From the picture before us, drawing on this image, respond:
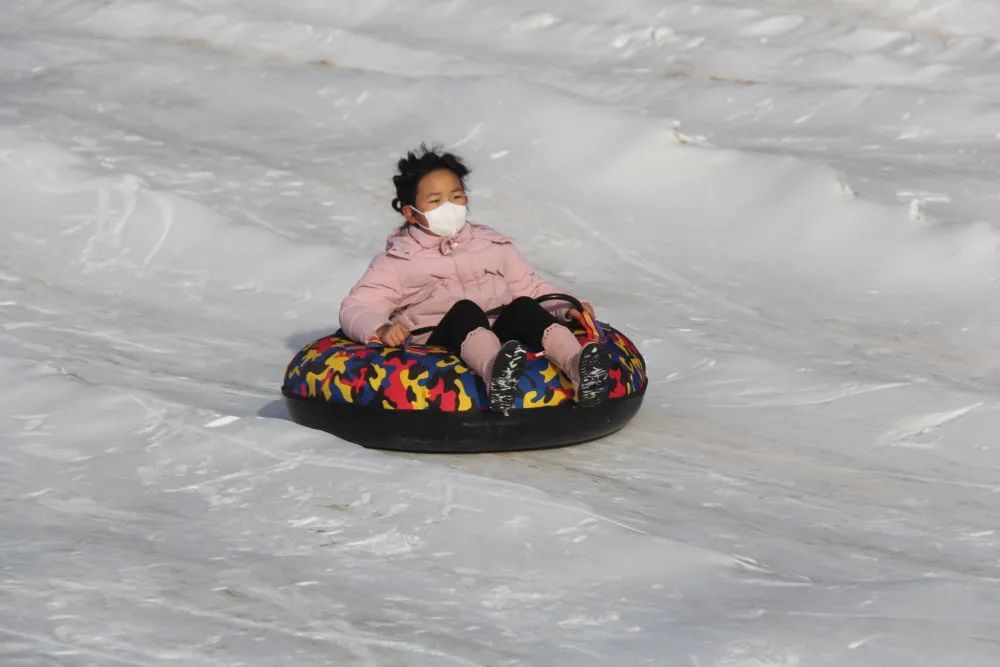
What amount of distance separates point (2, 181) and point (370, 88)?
2891mm

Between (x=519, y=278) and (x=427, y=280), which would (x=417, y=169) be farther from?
(x=519, y=278)

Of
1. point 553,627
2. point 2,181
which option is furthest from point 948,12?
point 553,627

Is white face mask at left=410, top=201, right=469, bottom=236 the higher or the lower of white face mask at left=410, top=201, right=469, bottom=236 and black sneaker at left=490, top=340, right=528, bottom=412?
the higher

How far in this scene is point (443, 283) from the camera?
5.63m

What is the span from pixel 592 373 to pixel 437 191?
2.95ft

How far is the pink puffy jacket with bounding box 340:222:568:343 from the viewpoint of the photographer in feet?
18.3

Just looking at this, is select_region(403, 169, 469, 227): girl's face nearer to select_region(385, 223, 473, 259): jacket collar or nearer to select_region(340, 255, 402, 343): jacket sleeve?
select_region(385, 223, 473, 259): jacket collar

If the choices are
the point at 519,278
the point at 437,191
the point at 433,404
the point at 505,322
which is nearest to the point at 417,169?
the point at 437,191

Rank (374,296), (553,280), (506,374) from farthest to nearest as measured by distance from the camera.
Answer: (553,280) → (374,296) → (506,374)

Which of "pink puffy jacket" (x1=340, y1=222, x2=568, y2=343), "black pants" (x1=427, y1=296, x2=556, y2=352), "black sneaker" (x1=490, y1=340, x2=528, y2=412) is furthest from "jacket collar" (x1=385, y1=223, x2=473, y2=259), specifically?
"black sneaker" (x1=490, y1=340, x2=528, y2=412)

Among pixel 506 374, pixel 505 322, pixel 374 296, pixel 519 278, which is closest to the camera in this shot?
pixel 506 374

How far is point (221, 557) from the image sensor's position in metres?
4.27

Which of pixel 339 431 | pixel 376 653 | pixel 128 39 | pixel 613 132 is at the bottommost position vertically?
pixel 376 653

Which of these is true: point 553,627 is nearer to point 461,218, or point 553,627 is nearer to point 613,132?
point 461,218
